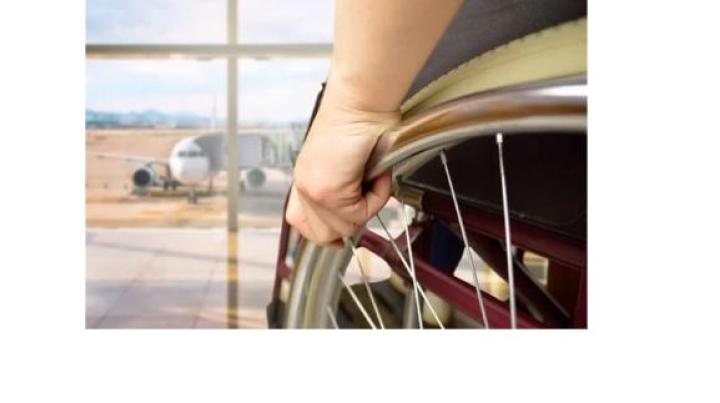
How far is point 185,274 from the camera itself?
5.16ft

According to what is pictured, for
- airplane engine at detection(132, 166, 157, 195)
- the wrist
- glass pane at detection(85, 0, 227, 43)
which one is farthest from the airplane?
the wrist

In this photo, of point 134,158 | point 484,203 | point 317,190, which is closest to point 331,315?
point 484,203

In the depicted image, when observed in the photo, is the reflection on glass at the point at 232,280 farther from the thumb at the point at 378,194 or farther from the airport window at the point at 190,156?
the thumb at the point at 378,194

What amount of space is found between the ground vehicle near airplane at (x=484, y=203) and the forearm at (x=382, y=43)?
4 centimetres

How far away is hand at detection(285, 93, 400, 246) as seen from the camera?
1.57 feet

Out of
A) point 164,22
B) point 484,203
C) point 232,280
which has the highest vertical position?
point 164,22

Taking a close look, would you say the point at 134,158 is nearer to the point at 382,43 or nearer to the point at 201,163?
the point at 201,163

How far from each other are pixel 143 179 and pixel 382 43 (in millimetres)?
1389

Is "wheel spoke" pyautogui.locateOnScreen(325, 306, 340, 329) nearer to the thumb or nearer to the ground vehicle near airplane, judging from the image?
the ground vehicle near airplane

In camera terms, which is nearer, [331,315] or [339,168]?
[339,168]

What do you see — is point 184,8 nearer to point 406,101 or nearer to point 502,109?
point 406,101

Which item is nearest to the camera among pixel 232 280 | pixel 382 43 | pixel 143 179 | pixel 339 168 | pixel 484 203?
pixel 382 43

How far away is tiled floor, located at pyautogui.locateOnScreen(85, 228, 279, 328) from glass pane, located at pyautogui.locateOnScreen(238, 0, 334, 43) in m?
0.47
